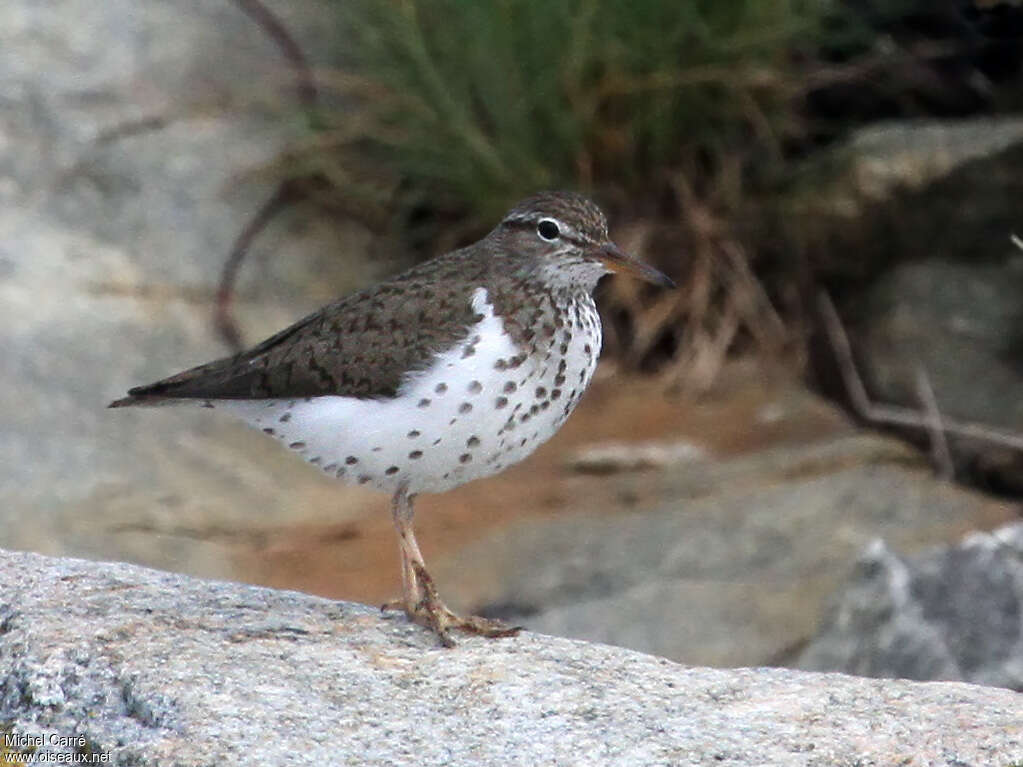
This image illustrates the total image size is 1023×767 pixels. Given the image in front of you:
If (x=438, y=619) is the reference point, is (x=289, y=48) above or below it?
above

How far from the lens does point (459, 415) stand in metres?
5.17

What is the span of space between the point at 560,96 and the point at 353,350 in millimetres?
5330

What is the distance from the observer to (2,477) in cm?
941

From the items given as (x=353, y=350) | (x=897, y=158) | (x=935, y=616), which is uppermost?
(x=353, y=350)

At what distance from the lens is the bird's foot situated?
17.6 feet

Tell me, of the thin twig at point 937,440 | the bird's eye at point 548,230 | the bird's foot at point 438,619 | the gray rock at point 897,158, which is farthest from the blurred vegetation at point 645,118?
the bird's foot at point 438,619

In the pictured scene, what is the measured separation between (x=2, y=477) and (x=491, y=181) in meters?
3.44

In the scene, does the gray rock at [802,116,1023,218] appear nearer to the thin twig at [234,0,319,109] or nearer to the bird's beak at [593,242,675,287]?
the thin twig at [234,0,319,109]

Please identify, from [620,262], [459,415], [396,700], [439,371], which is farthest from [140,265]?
[396,700]

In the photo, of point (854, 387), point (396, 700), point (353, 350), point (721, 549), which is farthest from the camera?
point (854, 387)

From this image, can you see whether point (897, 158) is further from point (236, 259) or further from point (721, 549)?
point (236, 259)

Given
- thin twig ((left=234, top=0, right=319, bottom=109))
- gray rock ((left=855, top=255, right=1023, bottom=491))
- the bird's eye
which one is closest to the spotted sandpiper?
the bird's eye

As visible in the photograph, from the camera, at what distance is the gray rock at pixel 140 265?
9484 millimetres

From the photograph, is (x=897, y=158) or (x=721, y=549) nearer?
(x=721, y=549)
